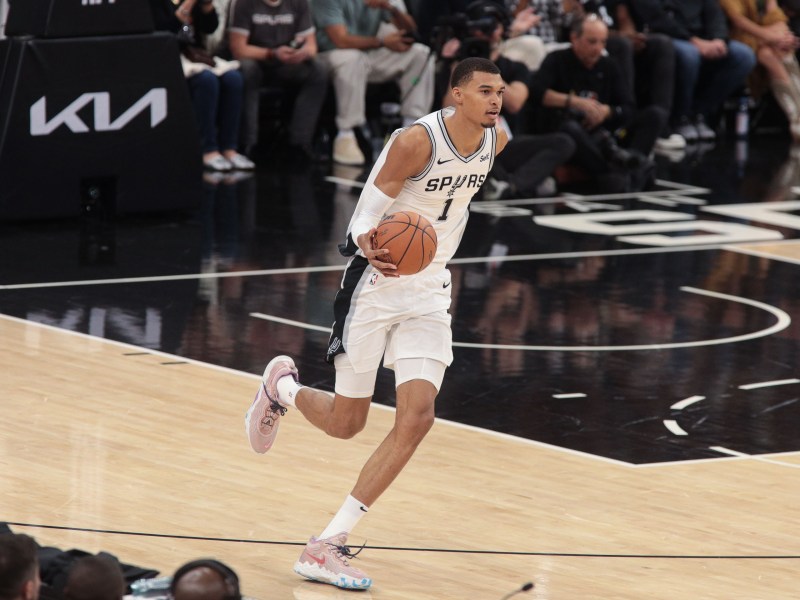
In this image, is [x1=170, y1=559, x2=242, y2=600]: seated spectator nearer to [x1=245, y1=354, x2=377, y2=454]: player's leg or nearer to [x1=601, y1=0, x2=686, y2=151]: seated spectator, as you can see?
[x1=245, y1=354, x2=377, y2=454]: player's leg

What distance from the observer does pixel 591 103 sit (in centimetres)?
1560

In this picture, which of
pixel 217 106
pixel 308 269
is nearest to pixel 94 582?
pixel 308 269

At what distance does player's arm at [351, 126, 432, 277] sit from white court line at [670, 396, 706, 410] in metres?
3.01

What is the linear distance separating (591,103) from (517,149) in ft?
2.89

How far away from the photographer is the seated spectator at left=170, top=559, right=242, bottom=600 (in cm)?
418

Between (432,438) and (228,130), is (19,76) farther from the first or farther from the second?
(432,438)

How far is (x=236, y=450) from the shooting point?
7730 millimetres

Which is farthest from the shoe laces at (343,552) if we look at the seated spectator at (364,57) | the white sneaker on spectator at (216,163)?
the seated spectator at (364,57)

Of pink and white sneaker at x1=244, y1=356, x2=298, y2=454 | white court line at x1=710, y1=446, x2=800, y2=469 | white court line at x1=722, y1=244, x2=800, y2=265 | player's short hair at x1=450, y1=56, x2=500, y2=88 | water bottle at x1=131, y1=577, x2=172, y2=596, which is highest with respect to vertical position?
player's short hair at x1=450, y1=56, x2=500, y2=88

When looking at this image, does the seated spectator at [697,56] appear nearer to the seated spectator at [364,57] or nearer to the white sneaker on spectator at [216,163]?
the seated spectator at [364,57]

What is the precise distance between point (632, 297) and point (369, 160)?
19.6 feet

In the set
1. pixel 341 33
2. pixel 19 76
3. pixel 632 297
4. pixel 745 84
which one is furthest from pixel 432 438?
pixel 745 84

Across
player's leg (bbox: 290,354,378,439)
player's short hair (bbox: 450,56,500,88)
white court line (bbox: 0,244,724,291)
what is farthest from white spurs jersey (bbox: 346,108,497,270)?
white court line (bbox: 0,244,724,291)

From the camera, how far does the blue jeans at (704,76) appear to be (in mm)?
18531
